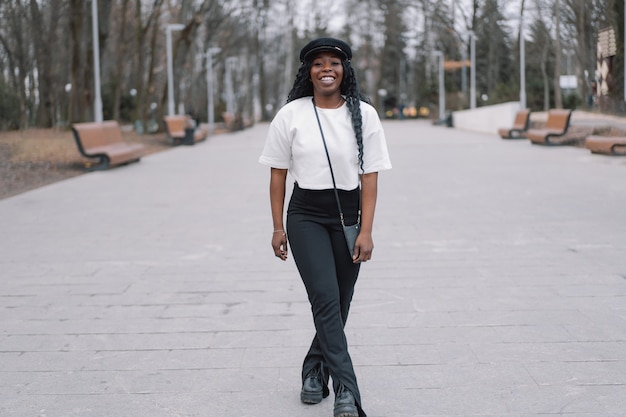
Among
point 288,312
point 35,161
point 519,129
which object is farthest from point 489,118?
point 288,312

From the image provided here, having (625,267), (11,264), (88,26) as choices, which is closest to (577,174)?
(625,267)

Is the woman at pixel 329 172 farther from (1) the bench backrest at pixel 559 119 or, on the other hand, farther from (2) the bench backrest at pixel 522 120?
(2) the bench backrest at pixel 522 120

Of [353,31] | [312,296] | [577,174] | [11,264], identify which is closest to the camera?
[312,296]

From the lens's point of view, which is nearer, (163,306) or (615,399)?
(615,399)

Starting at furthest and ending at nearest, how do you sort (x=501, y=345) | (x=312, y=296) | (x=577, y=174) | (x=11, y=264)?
(x=577, y=174), (x=11, y=264), (x=501, y=345), (x=312, y=296)

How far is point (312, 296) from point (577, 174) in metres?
12.8

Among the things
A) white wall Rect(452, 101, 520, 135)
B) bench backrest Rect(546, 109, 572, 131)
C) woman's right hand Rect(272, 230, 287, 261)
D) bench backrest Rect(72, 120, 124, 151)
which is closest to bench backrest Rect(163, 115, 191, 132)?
bench backrest Rect(72, 120, 124, 151)

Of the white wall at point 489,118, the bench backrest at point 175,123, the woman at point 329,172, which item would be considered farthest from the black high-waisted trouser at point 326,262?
the white wall at point 489,118

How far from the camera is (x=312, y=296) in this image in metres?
4.03

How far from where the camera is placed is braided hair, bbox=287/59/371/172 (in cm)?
397

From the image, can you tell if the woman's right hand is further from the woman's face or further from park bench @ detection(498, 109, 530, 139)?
park bench @ detection(498, 109, 530, 139)

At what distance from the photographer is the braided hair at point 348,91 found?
156 inches

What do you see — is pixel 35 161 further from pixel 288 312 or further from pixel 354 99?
pixel 354 99

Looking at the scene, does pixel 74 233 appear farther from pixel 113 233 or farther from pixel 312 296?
pixel 312 296
